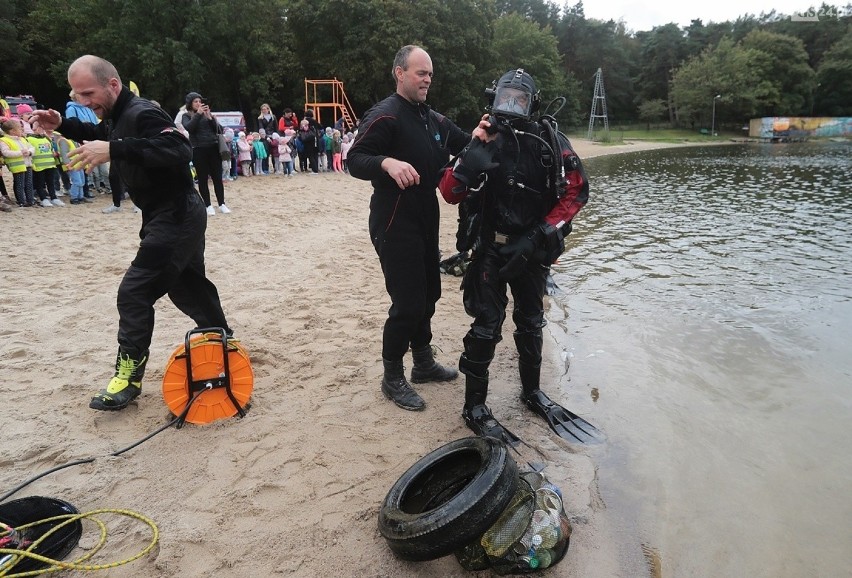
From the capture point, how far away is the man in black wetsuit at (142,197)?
337cm

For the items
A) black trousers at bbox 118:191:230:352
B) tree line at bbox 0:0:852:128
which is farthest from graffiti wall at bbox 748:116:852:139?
black trousers at bbox 118:191:230:352

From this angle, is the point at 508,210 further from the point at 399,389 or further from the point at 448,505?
the point at 448,505

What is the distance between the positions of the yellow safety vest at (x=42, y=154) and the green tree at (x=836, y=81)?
8095cm

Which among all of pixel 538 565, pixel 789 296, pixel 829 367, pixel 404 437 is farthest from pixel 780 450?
pixel 789 296

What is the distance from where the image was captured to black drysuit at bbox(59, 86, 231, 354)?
3373 mm

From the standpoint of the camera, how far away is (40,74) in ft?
130

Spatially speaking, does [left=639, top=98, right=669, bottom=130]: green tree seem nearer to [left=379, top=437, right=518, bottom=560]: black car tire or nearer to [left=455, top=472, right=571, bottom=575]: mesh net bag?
[left=379, top=437, right=518, bottom=560]: black car tire

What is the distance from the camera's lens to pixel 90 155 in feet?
10.2

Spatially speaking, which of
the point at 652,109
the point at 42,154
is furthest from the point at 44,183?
the point at 652,109

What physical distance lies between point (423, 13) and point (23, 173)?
1366 inches

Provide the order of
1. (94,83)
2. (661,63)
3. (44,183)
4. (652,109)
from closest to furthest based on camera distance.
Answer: (94,83) → (44,183) → (652,109) → (661,63)

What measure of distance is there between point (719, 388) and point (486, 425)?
97.4 inches

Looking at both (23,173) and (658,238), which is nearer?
(23,173)

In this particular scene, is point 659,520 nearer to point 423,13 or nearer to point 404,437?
point 404,437
